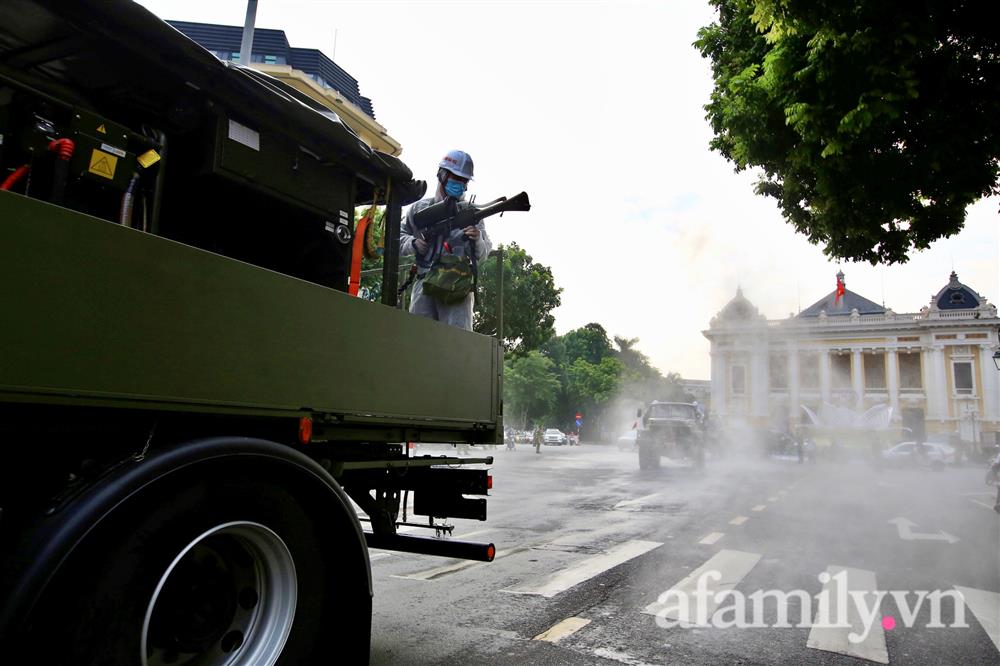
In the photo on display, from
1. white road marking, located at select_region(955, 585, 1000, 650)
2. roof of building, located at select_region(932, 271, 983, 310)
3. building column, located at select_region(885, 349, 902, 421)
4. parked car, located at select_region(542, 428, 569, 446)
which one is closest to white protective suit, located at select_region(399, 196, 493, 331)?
white road marking, located at select_region(955, 585, 1000, 650)

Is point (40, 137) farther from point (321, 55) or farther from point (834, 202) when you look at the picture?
point (321, 55)

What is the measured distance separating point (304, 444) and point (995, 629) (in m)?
4.74

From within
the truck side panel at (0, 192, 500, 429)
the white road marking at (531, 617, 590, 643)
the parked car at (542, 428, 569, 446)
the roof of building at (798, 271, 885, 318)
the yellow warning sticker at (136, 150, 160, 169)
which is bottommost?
the parked car at (542, 428, 569, 446)

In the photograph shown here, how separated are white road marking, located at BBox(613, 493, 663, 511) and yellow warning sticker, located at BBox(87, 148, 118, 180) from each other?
9.42 metres

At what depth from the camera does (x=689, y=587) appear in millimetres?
5312

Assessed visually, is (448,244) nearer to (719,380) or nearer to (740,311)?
(740,311)

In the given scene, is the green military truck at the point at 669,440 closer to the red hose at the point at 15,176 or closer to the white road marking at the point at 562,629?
the white road marking at the point at 562,629

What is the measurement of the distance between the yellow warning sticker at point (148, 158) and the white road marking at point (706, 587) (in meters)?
4.07

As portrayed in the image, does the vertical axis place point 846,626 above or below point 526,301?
below

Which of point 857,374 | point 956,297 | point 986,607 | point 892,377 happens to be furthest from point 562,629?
point 956,297

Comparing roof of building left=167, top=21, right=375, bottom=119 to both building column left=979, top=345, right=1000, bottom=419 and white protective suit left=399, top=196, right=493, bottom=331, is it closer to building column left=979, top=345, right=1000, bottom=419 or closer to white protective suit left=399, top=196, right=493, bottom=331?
white protective suit left=399, top=196, right=493, bottom=331

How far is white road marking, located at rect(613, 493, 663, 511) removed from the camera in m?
10.8

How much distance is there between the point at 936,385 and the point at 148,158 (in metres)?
64.0

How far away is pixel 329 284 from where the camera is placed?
369 centimetres
